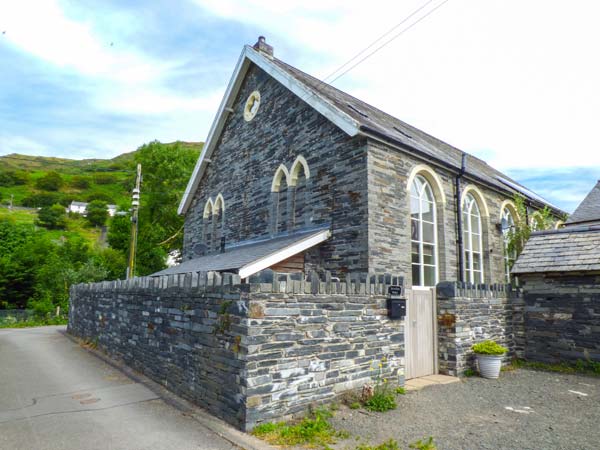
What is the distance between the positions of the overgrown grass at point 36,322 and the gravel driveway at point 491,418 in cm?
2464

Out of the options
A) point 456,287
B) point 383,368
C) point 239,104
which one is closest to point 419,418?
point 383,368

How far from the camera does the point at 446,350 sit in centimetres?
891

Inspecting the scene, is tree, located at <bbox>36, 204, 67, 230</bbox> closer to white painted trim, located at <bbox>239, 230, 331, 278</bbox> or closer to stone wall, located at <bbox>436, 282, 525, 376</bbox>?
white painted trim, located at <bbox>239, 230, 331, 278</bbox>

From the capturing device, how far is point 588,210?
1725 centimetres

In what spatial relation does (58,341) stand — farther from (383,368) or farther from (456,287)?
(456,287)

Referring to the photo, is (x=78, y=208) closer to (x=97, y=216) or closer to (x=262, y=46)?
(x=97, y=216)

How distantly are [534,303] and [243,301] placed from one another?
8520 mm

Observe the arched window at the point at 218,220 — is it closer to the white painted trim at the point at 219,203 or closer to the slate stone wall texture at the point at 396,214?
the white painted trim at the point at 219,203

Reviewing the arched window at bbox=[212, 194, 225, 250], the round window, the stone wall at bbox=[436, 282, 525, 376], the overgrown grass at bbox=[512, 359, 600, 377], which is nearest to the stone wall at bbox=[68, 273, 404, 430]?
the stone wall at bbox=[436, 282, 525, 376]

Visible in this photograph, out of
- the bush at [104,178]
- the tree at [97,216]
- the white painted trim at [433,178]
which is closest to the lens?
the white painted trim at [433,178]

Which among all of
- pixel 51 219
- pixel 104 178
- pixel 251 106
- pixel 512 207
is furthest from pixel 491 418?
pixel 104 178

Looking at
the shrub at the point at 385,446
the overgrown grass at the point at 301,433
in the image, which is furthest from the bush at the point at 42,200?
the shrub at the point at 385,446

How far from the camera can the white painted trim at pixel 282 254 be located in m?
8.34

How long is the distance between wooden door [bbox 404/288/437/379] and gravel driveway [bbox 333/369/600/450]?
80cm
